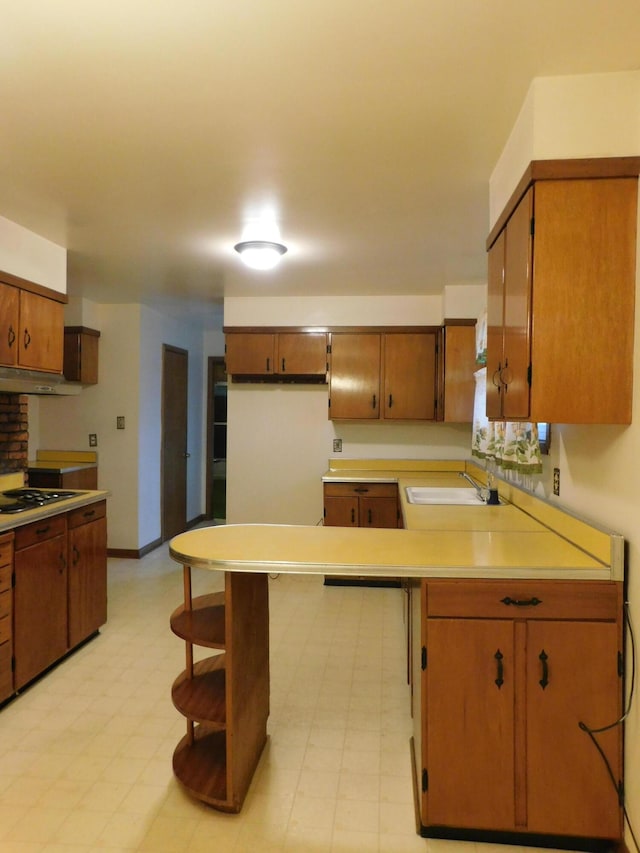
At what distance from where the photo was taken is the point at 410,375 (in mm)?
4508

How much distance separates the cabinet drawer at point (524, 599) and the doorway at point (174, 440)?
4323mm

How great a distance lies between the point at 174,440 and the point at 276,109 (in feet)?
14.7

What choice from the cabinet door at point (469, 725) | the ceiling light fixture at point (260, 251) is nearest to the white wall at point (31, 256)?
the ceiling light fixture at point (260, 251)

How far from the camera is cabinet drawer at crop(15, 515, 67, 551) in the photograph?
263cm

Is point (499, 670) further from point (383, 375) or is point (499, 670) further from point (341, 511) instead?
point (383, 375)

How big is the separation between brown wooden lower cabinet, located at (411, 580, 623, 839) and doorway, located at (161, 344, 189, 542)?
434 cm

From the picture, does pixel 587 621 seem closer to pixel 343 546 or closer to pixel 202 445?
pixel 343 546

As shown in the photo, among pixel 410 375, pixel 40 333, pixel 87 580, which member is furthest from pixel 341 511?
pixel 40 333

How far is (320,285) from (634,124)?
2.77 meters

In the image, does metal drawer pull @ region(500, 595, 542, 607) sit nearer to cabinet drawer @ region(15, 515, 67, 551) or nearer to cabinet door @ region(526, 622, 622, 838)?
cabinet door @ region(526, 622, 622, 838)

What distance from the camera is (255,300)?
4.64 m

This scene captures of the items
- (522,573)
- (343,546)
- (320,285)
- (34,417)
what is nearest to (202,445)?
(34,417)

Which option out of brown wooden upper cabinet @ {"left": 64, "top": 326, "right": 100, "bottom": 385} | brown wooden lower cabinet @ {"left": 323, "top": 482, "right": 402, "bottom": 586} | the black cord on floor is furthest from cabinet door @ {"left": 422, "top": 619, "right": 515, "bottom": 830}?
brown wooden upper cabinet @ {"left": 64, "top": 326, "right": 100, "bottom": 385}

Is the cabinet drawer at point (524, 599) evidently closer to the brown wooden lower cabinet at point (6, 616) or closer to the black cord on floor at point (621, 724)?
the black cord on floor at point (621, 724)
